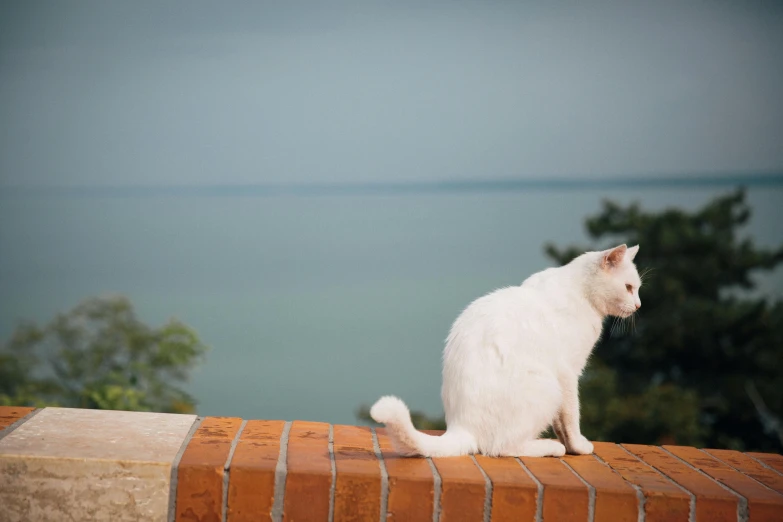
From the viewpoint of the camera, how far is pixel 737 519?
1.66m

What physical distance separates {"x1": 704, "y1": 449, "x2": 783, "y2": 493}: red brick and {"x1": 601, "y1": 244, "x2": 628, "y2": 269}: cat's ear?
59 cm

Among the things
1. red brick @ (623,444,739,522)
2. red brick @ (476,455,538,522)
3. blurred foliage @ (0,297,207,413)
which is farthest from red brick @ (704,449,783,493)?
blurred foliage @ (0,297,207,413)

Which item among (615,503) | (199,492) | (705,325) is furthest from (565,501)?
(705,325)

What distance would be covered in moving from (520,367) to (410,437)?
363 millimetres

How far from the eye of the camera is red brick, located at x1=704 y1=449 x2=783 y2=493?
1.88 meters

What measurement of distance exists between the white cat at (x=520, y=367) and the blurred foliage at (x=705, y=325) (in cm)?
319

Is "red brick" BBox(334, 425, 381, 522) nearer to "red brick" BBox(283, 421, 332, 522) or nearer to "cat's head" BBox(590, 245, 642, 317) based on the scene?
"red brick" BBox(283, 421, 332, 522)

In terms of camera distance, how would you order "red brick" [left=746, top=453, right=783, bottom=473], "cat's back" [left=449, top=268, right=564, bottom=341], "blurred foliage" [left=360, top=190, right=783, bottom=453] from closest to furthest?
1. "cat's back" [left=449, top=268, right=564, bottom=341]
2. "red brick" [left=746, top=453, right=783, bottom=473]
3. "blurred foliage" [left=360, top=190, right=783, bottom=453]

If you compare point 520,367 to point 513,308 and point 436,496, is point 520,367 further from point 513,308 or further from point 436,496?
point 436,496

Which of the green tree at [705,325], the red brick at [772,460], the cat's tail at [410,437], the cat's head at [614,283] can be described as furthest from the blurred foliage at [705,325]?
the cat's tail at [410,437]

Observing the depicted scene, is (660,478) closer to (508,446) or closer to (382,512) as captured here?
(508,446)

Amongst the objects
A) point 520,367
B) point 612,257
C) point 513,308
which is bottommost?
point 520,367

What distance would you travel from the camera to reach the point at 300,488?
1.60 meters

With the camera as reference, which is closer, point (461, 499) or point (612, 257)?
point (461, 499)
